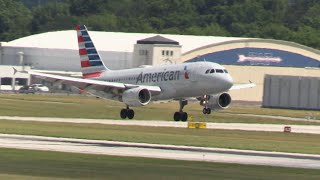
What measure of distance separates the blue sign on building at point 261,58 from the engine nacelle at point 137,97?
208ft

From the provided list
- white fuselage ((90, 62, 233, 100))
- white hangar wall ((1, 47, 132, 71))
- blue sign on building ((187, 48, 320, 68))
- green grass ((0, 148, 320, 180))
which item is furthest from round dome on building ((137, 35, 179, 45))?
green grass ((0, 148, 320, 180))

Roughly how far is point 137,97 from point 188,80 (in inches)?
148

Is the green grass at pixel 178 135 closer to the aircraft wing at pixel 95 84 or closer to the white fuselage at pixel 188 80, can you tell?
the white fuselage at pixel 188 80

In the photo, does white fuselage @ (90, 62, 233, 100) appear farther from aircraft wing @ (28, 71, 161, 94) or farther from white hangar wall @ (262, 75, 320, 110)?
white hangar wall @ (262, 75, 320, 110)

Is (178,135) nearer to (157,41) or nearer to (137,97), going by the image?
(137,97)

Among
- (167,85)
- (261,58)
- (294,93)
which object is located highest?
(261,58)

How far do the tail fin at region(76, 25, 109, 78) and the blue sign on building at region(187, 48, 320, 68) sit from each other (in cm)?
5538

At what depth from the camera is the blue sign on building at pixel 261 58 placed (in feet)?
475

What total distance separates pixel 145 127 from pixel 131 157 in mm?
25066

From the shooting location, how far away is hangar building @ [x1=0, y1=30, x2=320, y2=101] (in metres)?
140

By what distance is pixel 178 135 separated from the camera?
63.0m

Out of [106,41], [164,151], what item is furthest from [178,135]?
[106,41]

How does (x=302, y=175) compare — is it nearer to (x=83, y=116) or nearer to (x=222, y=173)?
(x=222, y=173)

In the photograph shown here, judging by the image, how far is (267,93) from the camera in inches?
5094
